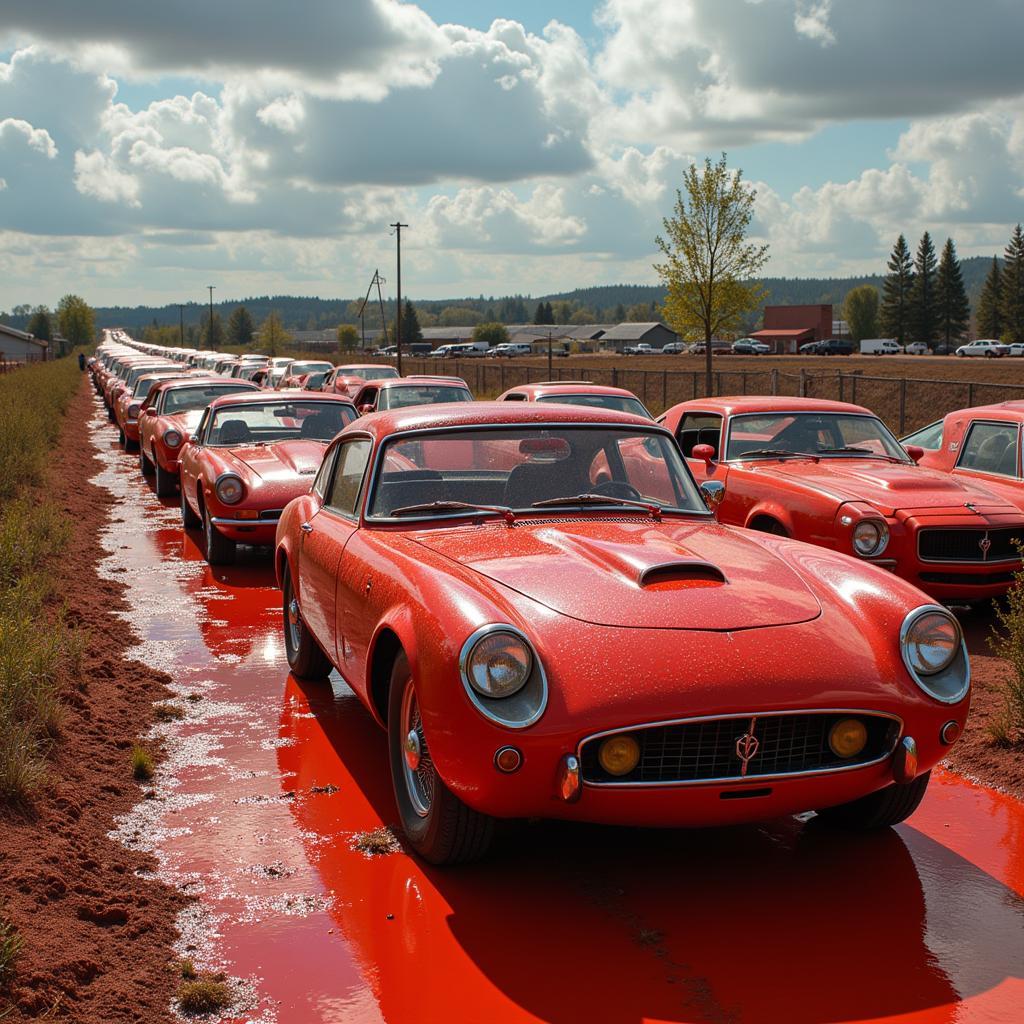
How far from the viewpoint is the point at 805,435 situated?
1023 centimetres

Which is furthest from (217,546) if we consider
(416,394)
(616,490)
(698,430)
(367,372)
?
(367,372)

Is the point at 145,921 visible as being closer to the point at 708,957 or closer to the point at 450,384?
the point at 708,957

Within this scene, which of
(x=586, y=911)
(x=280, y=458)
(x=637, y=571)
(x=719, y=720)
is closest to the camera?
(x=719, y=720)

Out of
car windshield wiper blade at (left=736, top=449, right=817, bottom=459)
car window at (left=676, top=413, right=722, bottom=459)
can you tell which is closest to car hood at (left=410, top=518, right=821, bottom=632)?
car windshield wiper blade at (left=736, top=449, right=817, bottom=459)

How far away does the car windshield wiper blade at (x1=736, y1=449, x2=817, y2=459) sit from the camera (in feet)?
32.8

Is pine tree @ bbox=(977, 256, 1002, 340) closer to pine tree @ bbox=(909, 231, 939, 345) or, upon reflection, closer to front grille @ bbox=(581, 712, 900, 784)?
pine tree @ bbox=(909, 231, 939, 345)

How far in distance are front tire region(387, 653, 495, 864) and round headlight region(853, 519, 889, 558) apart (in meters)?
4.71

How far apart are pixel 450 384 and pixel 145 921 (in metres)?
14.9

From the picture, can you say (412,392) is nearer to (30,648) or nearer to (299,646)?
(299,646)

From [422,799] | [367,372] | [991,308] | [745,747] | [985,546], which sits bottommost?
[422,799]

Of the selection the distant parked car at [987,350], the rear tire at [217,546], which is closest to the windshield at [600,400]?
the rear tire at [217,546]

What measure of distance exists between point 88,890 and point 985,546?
6655mm

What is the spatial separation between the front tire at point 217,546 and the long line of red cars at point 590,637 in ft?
12.6

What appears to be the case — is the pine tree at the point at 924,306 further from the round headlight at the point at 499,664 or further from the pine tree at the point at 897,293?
the round headlight at the point at 499,664
